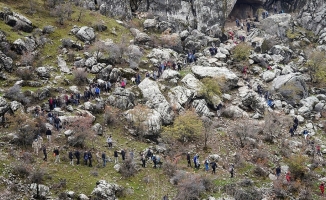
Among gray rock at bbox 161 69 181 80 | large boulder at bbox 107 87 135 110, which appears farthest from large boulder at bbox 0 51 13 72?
gray rock at bbox 161 69 181 80

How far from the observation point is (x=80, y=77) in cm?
4788

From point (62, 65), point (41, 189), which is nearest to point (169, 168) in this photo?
point (41, 189)

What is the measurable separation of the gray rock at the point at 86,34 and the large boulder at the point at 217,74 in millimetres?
16412

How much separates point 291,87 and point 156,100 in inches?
812

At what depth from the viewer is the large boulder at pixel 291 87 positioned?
53719 mm

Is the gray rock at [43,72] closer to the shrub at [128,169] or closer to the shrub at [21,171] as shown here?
the shrub at [128,169]

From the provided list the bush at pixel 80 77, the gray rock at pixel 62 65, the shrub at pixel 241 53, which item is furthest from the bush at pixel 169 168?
the shrub at pixel 241 53

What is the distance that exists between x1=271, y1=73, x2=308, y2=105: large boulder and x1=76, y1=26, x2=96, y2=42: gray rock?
28.3 m

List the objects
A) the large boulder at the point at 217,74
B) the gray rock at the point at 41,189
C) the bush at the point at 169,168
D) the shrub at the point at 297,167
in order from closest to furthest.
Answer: the gray rock at the point at 41,189
the bush at the point at 169,168
the shrub at the point at 297,167
the large boulder at the point at 217,74

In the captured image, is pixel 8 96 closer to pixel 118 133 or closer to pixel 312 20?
pixel 118 133

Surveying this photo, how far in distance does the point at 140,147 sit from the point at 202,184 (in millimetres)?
8542

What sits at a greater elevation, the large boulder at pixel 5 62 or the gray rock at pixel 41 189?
the large boulder at pixel 5 62

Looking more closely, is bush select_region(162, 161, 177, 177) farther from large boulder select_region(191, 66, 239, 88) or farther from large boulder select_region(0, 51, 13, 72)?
large boulder select_region(0, 51, 13, 72)

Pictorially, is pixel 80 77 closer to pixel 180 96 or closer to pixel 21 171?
pixel 180 96
